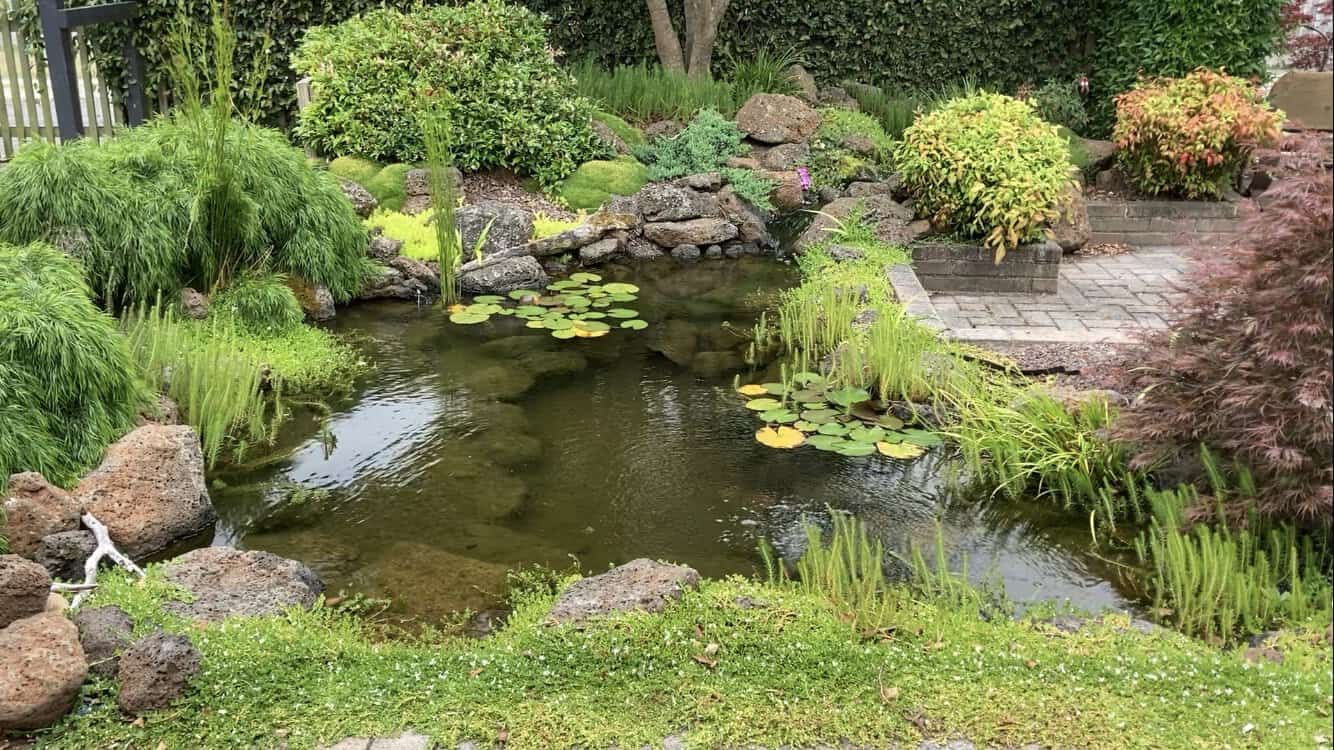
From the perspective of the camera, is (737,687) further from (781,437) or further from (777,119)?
(777,119)

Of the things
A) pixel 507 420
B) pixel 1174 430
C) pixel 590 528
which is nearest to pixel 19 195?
pixel 507 420

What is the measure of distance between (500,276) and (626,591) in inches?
184

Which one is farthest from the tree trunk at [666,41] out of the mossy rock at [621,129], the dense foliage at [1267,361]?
the dense foliage at [1267,361]

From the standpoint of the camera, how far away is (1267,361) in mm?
3502

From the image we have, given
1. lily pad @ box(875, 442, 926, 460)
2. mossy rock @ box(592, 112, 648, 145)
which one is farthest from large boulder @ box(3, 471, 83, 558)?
mossy rock @ box(592, 112, 648, 145)

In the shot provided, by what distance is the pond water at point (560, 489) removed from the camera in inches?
164

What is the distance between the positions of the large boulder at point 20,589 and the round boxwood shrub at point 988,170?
19.8ft

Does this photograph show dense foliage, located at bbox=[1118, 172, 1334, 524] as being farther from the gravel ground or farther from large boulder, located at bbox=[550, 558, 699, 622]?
the gravel ground

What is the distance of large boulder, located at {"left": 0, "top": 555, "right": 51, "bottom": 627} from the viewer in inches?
124

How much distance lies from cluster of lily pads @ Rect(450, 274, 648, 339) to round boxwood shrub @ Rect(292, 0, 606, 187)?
76.6 inches

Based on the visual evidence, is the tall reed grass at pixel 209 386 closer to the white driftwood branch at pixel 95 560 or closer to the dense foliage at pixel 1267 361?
the white driftwood branch at pixel 95 560

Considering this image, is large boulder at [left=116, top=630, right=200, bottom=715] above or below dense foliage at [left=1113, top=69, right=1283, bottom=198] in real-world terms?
below

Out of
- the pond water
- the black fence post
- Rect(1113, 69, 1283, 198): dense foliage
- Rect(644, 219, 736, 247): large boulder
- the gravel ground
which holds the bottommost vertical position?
the pond water

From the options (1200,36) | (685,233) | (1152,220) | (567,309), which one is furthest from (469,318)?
(1200,36)
